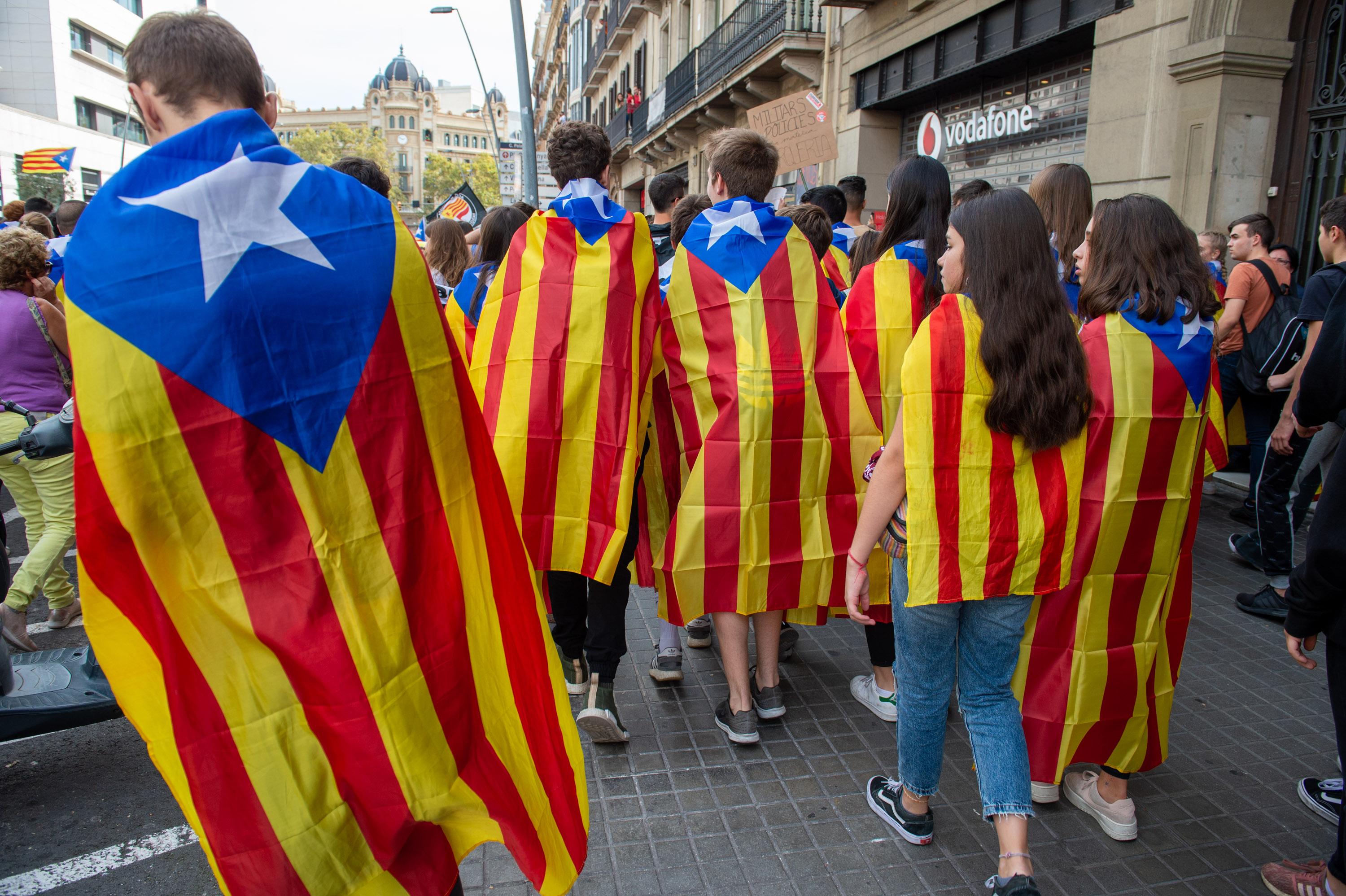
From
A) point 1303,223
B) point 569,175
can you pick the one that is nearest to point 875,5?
point 1303,223

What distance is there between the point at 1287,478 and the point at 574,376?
4199 mm

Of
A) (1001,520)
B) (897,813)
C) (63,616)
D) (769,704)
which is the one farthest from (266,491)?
(63,616)

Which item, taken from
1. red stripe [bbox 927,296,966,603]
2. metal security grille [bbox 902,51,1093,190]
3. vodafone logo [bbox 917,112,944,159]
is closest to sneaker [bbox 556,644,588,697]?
red stripe [bbox 927,296,966,603]

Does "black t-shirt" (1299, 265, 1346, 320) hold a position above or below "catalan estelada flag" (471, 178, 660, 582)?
above

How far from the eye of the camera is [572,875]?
2025mm

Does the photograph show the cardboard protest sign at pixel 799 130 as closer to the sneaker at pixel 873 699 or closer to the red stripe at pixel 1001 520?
the sneaker at pixel 873 699

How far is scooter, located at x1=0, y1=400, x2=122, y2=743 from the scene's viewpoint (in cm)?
293

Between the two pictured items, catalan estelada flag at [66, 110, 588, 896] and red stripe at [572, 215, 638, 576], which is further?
red stripe at [572, 215, 638, 576]

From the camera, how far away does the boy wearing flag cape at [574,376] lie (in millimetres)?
3229

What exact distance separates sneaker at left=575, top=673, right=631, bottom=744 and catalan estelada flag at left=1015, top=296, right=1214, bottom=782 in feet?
4.73

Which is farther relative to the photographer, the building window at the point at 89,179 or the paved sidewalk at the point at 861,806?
the building window at the point at 89,179

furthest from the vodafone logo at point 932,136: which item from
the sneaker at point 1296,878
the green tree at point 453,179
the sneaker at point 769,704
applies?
the green tree at point 453,179

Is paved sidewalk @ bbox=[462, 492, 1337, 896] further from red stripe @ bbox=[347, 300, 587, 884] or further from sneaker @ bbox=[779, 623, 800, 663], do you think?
red stripe @ bbox=[347, 300, 587, 884]

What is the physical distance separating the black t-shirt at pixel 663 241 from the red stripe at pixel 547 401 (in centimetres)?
181
